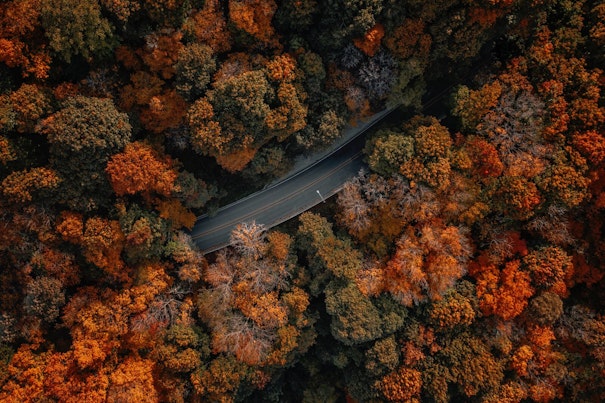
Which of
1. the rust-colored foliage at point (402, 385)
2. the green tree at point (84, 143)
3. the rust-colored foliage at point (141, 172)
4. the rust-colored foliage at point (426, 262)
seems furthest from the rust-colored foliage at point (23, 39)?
the rust-colored foliage at point (402, 385)

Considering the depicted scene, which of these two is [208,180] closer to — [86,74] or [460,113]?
[86,74]

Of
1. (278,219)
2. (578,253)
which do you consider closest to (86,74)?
(278,219)

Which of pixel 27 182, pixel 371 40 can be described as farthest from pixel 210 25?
pixel 27 182

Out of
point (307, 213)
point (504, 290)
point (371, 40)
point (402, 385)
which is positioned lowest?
point (402, 385)

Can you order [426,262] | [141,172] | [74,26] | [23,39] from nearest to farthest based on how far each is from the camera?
[74,26] → [23,39] → [141,172] → [426,262]

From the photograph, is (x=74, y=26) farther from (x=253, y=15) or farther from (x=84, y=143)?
(x=253, y=15)

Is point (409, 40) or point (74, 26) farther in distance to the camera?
point (409, 40)

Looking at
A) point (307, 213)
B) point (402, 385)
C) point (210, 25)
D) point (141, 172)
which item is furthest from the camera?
point (307, 213)
